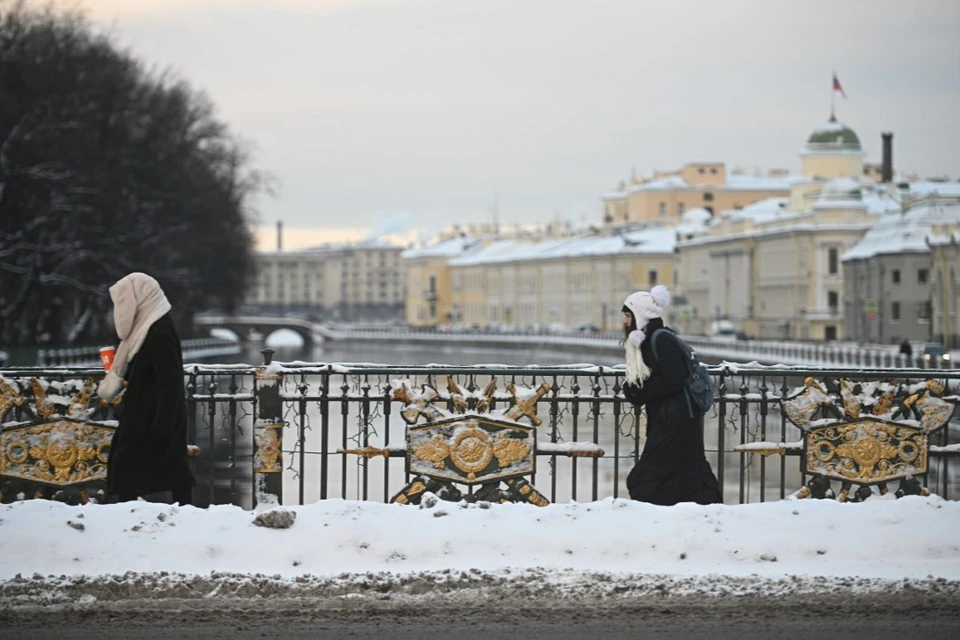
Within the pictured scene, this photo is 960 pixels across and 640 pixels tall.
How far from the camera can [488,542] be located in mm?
10500

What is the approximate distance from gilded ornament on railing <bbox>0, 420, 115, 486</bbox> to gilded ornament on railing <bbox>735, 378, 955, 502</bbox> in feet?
14.2

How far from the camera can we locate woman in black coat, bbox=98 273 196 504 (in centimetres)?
1112

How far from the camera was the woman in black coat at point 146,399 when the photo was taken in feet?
36.5

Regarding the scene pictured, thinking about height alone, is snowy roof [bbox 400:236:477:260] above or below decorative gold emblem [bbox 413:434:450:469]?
above

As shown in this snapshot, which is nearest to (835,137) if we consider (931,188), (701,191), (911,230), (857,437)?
(931,188)

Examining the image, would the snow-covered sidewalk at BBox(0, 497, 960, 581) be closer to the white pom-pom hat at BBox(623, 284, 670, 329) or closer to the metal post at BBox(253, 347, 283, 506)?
the white pom-pom hat at BBox(623, 284, 670, 329)

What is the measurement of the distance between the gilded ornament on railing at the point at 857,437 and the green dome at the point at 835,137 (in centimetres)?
10631

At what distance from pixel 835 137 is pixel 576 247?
3798cm

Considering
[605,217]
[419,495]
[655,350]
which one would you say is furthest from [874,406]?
[605,217]

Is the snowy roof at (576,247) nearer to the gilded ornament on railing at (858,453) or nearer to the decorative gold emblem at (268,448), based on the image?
the gilded ornament on railing at (858,453)

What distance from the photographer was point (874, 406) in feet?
42.5

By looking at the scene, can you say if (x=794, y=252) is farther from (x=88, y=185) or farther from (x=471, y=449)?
(x=471, y=449)

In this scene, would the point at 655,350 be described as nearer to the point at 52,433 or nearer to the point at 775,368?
the point at 775,368

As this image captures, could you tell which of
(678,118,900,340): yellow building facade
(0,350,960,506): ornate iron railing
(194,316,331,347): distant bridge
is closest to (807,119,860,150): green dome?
(678,118,900,340): yellow building facade
